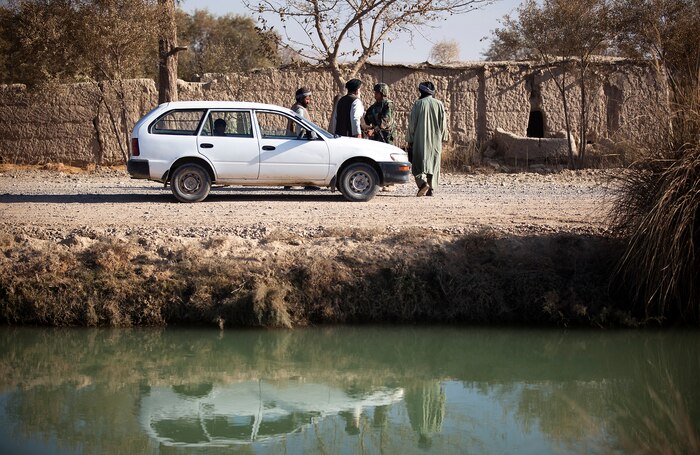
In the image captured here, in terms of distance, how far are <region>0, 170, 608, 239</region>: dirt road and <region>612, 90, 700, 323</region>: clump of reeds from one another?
3.43 ft

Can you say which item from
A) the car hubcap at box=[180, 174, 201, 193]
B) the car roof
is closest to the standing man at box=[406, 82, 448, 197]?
the car roof

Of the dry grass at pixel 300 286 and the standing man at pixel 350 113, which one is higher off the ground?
the standing man at pixel 350 113

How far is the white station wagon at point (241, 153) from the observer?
12961 mm

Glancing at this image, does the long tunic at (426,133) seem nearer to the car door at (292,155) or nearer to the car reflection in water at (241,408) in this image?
the car door at (292,155)

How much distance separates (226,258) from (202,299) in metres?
0.62

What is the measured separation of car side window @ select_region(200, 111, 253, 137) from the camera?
1314 centimetres

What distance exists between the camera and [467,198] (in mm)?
13938

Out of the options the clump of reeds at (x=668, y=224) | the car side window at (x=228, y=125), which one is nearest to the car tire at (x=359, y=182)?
the car side window at (x=228, y=125)

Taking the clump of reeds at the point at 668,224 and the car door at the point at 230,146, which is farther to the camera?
the car door at the point at 230,146

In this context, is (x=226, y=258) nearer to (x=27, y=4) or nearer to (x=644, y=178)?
(x=644, y=178)

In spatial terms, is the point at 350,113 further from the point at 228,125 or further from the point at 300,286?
the point at 300,286

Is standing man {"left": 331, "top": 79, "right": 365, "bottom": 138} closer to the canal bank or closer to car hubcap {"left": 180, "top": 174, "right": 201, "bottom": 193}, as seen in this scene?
car hubcap {"left": 180, "top": 174, "right": 201, "bottom": 193}

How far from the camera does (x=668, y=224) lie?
30.5 feet

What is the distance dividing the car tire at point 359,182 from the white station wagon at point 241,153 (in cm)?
1
